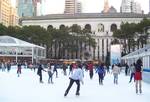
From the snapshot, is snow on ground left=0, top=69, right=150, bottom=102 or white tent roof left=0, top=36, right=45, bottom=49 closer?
snow on ground left=0, top=69, right=150, bottom=102

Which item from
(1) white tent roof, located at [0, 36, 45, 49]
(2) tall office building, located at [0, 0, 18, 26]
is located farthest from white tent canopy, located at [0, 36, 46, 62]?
(2) tall office building, located at [0, 0, 18, 26]

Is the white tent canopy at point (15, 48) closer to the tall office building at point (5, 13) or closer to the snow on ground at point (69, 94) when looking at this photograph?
the snow on ground at point (69, 94)

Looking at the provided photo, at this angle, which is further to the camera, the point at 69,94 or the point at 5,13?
the point at 5,13

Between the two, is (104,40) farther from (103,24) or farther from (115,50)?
(115,50)

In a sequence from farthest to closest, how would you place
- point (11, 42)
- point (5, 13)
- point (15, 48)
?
Answer: point (5, 13)
point (15, 48)
point (11, 42)

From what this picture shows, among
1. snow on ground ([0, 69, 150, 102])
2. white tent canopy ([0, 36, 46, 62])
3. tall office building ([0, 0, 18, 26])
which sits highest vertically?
tall office building ([0, 0, 18, 26])

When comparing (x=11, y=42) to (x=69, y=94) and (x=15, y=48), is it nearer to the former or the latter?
(x=15, y=48)

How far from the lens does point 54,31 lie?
105062mm

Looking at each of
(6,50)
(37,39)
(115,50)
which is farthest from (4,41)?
(115,50)

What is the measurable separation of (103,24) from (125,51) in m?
49.4

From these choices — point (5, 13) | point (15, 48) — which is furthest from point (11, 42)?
point (5, 13)

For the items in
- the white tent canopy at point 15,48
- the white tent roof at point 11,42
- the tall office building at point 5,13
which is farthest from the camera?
the tall office building at point 5,13

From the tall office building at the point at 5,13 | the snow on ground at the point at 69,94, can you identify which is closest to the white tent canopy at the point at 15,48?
the snow on ground at the point at 69,94

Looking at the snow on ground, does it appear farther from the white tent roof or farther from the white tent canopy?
the white tent canopy
